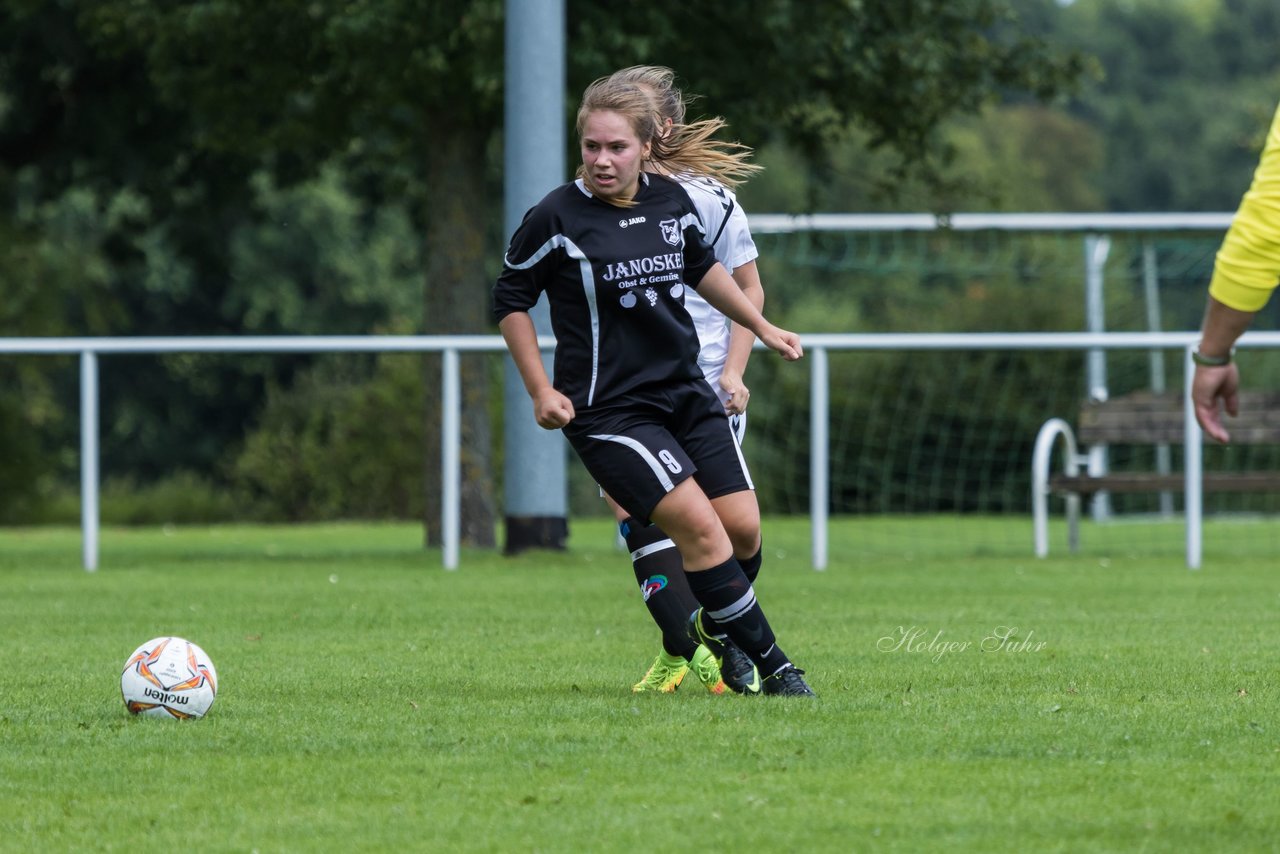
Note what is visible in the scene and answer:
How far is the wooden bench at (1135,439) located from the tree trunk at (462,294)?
158 inches

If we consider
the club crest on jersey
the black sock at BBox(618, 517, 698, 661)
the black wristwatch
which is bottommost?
the black sock at BBox(618, 517, 698, 661)

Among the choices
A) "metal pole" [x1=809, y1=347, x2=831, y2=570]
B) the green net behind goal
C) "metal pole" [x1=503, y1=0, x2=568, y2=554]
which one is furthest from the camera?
the green net behind goal

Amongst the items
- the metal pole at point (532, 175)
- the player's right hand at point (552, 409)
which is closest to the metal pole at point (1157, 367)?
the metal pole at point (532, 175)

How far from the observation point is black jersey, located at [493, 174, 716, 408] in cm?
566

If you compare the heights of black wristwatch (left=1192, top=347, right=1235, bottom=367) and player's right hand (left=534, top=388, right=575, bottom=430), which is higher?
black wristwatch (left=1192, top=347, right=1235, bottom=367)

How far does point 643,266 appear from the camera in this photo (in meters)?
5.67

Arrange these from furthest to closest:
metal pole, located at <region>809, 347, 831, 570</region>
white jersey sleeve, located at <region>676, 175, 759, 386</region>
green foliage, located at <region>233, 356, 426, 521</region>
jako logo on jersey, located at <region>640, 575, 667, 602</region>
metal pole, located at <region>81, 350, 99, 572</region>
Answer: green foliage, located at <region>233, 356, 426, 521</region>, metal pole, located at <region>81, 350, 99, 572</region>, metal pole, located at <region>809, 347, 831, 570</region>, jako logo on jersey, located at <region>640, 575, 667, 602</region>, white jersey sleeve, located at <region>676, 175, 759, 386</region>

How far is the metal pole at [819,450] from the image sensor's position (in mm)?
11516

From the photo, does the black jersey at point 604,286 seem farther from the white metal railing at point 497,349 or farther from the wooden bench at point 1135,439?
the wooden bench at point 1135,439

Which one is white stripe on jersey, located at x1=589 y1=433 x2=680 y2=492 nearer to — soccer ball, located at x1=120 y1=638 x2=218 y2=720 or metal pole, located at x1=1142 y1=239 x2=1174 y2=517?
soccer ball, located at x1=120 y1=638 x2=218 y2=720

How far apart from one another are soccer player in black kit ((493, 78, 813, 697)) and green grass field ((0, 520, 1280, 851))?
40 centimetres

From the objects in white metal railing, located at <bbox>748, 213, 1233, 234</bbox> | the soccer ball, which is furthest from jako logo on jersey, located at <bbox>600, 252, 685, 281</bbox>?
white metal railing, located at <bbox>748, 213, 1233, 234</bbox>

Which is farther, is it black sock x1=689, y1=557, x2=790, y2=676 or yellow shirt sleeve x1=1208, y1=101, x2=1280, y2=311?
black sock x1=689, y1=557, x2=790, y2=676

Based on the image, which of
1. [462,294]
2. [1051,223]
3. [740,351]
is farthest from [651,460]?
[1051,223]
